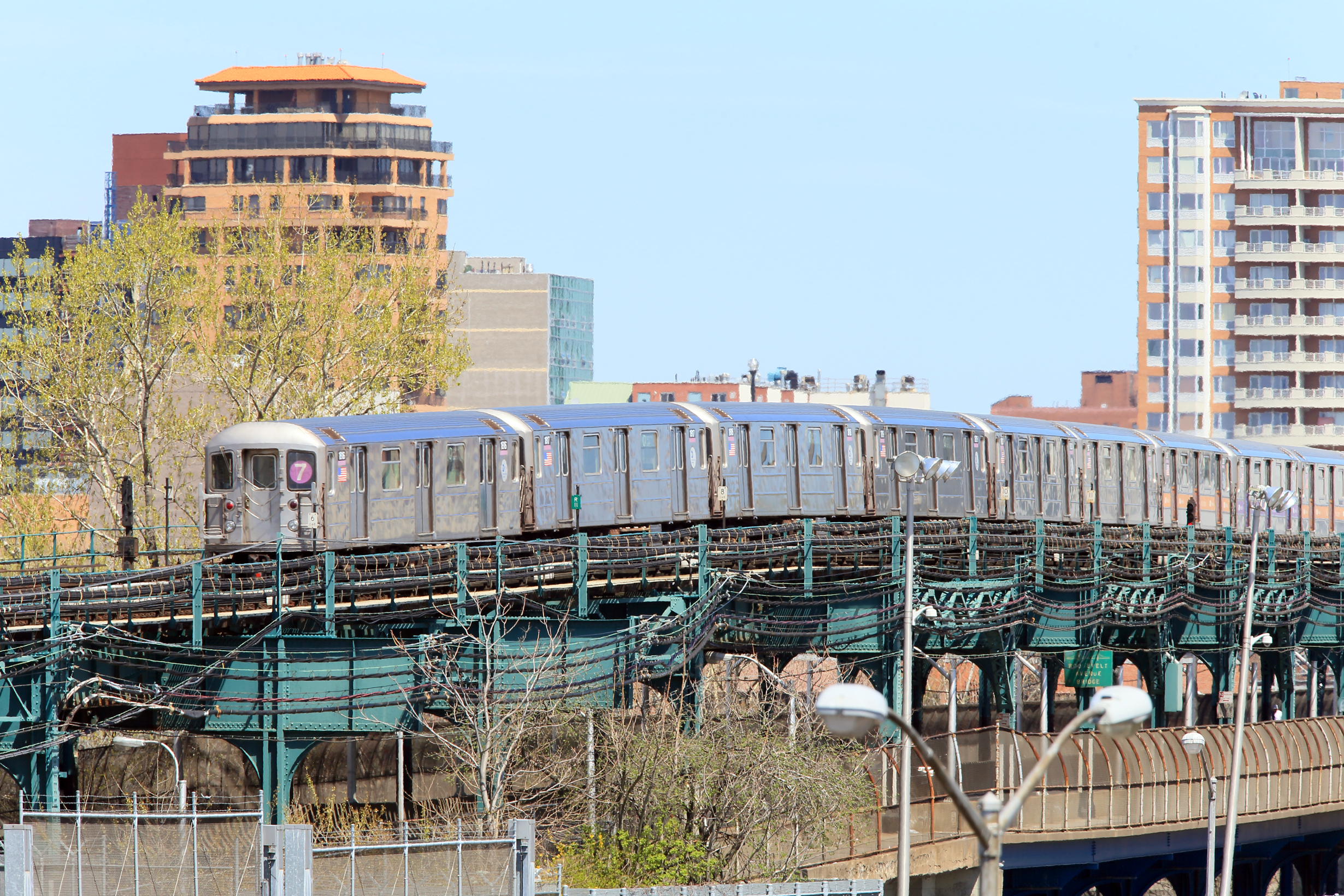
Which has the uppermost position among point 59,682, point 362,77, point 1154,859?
point 362,77

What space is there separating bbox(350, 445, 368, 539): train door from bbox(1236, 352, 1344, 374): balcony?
9424cm

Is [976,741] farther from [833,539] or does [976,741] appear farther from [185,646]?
[185,646]

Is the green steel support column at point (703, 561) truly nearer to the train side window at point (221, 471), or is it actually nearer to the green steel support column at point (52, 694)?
the train side window at point (221, 471)

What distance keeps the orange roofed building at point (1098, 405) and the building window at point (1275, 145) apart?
1441 inches

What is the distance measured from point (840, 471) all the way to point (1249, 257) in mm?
81593

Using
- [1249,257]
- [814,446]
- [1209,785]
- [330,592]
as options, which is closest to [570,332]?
[1249,257]

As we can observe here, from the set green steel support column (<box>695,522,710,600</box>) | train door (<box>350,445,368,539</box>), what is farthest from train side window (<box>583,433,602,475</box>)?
train door (<box>350,445,368,539</box>)

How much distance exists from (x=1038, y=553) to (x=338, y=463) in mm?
16737

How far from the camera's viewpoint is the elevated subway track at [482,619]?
103 ft

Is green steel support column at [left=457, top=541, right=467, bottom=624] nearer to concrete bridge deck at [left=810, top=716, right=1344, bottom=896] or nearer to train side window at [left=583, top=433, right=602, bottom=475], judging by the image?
concrete bridge deck at [left=810, top=716, right=1344, bottom=896]

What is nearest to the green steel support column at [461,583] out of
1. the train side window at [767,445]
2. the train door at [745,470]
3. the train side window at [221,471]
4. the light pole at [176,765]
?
the light pole at [176,765]

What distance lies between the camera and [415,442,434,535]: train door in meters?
37.8

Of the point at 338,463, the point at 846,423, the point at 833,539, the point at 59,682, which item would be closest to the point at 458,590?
the point at 338,463

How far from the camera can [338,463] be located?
3672 centimetres
